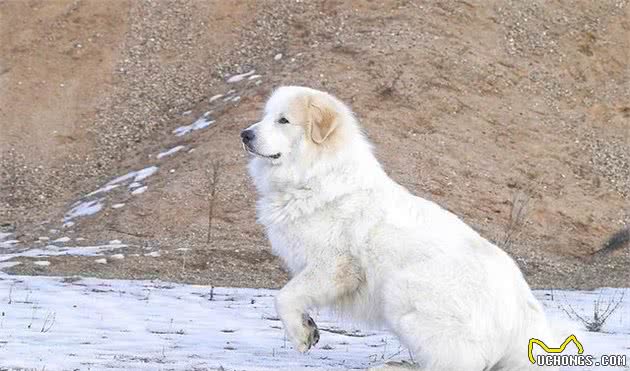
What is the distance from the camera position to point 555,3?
25.7 metres

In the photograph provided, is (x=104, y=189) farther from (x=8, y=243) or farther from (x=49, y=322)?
(x=49, y=322)

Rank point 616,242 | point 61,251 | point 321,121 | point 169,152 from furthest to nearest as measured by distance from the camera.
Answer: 1. point 169,152
2. point 616,242
3. point 61,251
4. point 321,121

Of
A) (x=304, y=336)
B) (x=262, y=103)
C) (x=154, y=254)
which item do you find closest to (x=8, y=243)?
(x=154, y=254)

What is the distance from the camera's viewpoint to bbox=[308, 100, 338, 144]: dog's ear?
7.04 meters

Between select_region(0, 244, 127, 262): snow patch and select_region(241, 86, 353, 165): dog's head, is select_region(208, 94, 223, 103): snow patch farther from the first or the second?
select_region(241, 86, 353, 165): dog's head

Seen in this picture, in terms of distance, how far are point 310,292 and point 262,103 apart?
1437 centimetres

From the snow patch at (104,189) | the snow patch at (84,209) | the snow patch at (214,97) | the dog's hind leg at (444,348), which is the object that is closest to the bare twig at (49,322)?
the dog's hind leg at (444,348)

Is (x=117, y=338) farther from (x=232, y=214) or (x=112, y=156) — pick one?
(x=112, y=156)

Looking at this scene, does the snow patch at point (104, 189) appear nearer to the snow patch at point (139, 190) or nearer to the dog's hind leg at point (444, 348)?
the snow patch at point (139, 190)

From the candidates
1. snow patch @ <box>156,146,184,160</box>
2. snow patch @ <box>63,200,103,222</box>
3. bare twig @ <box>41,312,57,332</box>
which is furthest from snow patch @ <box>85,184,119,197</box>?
bare twig @ <box>41,312,57,332</box>

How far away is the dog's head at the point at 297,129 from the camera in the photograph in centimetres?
706

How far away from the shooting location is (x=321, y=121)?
705 centimetres

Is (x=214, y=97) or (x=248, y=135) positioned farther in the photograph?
(x=214, y=97)

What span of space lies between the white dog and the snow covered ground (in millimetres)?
600
